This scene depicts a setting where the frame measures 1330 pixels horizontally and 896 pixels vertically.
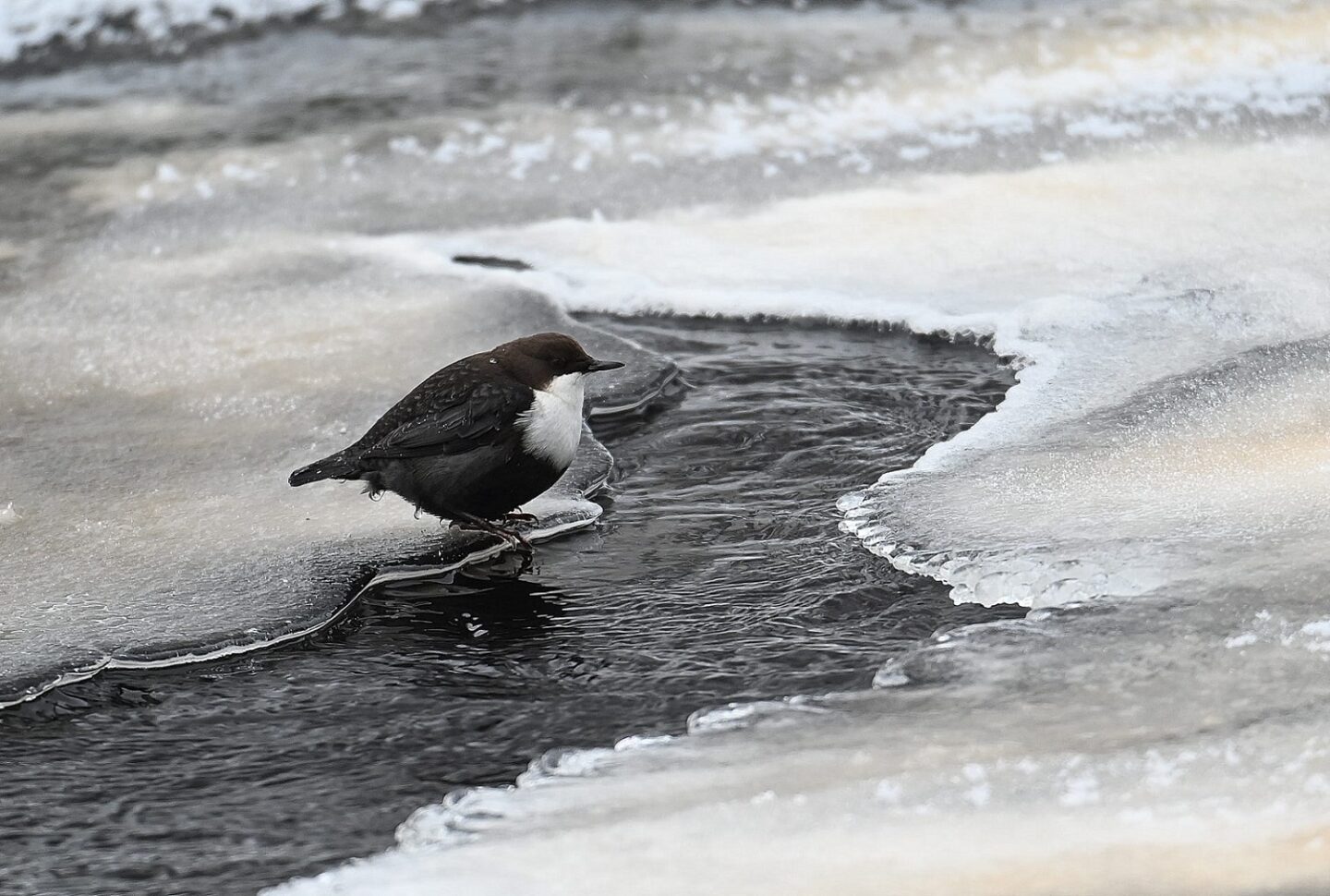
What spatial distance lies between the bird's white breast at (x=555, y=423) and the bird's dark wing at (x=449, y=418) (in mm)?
33

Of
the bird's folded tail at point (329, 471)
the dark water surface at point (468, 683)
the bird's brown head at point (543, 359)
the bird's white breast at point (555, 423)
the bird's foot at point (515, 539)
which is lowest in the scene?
the dark water surface at point (468, 683)

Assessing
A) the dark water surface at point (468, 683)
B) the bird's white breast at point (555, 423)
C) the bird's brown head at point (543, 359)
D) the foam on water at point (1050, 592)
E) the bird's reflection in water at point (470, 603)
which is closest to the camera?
the foam on water at point (1050, 592)

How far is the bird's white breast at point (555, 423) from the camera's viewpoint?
3.62 meters

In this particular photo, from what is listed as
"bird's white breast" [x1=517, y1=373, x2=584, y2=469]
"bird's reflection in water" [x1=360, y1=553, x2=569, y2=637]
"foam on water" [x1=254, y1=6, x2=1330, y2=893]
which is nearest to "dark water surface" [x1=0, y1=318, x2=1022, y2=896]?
"bird's reflection in water" [x1=360, y1=553, x2=569, y2=637]

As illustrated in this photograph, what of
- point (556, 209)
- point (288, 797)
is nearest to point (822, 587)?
point (288, 797)

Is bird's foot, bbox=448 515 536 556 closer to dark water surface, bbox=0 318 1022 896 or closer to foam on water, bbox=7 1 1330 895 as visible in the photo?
dark water surface, bbox=0 318 1022 896

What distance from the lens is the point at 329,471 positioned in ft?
12.5

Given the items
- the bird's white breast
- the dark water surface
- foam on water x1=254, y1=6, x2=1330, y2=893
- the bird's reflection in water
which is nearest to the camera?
foam on water x1=254, y1=6, x2=1330, y2=893

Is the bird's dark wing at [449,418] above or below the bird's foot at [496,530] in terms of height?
above

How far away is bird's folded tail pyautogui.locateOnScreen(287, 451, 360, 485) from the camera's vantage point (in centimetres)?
378

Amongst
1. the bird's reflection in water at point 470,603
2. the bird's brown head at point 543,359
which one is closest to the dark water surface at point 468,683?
the bird's reflection in water at point 470,603

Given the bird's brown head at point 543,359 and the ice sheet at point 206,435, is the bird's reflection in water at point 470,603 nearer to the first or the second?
the ice sheet at point 206,435

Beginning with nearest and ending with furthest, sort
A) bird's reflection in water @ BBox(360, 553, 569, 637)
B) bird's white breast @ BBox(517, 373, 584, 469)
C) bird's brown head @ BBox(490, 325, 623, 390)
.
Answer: bird's reflection in water @ BBox(360, 553, 569, 637), bird's white breast @ BBox(517, 373, 584, 469), bird's brown head @ BBox(490, 325, 623, 390)

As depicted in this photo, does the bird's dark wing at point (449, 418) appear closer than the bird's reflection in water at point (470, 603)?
No
